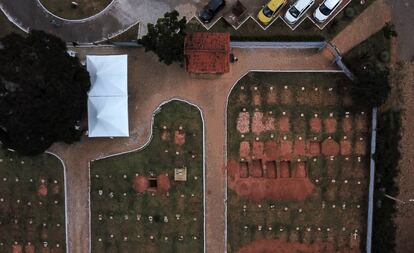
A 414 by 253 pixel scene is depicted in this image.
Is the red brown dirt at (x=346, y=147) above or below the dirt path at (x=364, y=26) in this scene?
below

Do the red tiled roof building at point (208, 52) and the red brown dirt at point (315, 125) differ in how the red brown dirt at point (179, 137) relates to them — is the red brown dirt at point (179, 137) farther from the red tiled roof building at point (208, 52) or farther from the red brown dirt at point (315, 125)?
the red brown dirt at point (315, 125)

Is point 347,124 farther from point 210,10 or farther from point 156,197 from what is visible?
point 156,197

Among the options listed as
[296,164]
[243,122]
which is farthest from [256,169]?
[243,122]

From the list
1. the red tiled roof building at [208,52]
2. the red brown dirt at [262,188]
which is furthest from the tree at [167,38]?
the red brown dirt at [262,188]

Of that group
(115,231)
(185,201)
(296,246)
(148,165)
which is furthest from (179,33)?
(296,246)

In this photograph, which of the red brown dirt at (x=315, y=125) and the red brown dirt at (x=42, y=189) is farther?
the red brown dirt at (x=42, y=189)

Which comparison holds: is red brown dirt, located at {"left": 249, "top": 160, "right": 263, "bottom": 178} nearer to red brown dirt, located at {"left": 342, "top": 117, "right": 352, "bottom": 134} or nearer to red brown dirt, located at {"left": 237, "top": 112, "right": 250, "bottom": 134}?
red brown dirt, located at {"left": 237, "top": 112, "right": 250, "bottom": 134}
